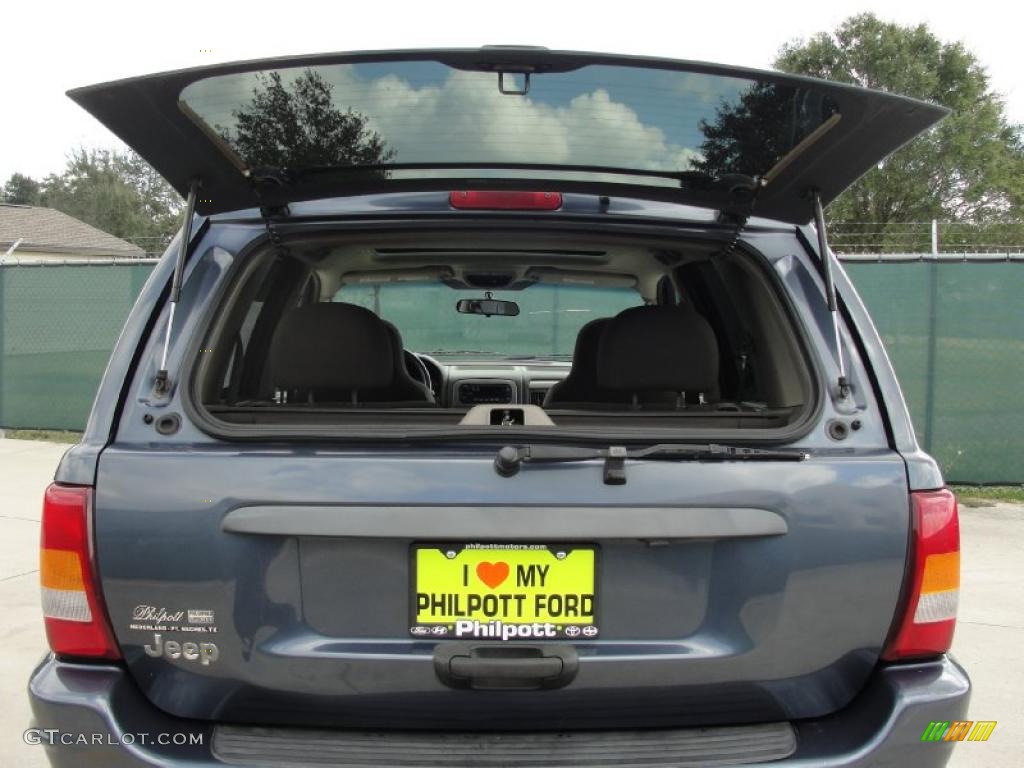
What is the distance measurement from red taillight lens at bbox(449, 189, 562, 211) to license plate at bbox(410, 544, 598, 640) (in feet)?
3.08

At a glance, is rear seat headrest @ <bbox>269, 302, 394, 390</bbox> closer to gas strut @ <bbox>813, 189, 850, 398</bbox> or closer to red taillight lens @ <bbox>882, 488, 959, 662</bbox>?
gas strut @ <bbox>813, 189, 850, 398</bbox>

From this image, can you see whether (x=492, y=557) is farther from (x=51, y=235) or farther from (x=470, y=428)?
(x=51, y=235)

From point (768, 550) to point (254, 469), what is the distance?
1.01 m

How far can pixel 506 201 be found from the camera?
2232 millimetres

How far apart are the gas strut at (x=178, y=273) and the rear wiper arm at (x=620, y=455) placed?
0.76 meters

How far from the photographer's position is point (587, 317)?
5887mm

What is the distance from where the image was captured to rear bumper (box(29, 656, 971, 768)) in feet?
5.41

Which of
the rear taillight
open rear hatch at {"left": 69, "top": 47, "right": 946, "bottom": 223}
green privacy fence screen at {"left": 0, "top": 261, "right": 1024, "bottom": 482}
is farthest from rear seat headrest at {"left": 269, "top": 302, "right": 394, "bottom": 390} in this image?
green privacy fence screen at {"left": 0, "top": 261, "right": 1024, "bottom": 482}

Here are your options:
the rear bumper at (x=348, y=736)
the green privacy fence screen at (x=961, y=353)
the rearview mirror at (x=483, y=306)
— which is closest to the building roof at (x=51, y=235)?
the green privacy fence screen at (x=961, y=353)

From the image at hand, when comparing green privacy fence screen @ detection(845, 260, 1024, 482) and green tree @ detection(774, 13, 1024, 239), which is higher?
green tree @ detection(774, 13, 1024, 239)

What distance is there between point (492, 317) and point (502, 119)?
4.43 meters

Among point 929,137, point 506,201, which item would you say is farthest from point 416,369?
point 929,137

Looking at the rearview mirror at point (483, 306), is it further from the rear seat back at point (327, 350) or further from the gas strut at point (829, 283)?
the gas strut at point (829, 283)

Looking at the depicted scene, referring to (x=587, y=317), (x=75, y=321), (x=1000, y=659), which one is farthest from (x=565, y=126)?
(x=75, y=321)
